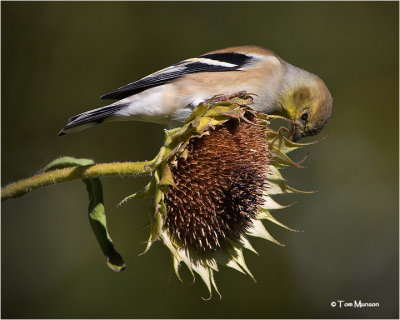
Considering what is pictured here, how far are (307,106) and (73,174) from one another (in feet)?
5.64

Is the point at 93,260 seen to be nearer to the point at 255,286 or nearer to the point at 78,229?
the point at 78,229

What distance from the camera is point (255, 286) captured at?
484 centimetres

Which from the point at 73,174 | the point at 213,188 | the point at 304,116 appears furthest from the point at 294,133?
the point at 73,174

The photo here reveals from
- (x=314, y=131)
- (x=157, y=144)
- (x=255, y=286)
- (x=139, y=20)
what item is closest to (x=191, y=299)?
(x=255, y=286)

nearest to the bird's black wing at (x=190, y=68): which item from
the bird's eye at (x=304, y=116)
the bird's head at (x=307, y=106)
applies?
the bird's head at (x=307, y=106)

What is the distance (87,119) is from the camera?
2.79 metres

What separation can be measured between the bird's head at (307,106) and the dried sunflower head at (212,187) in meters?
0.78

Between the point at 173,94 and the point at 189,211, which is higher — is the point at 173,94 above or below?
above

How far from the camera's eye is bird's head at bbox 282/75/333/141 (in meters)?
3.33

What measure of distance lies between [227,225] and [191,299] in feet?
7.26

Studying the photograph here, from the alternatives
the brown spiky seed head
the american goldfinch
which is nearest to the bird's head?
the american goldfinch

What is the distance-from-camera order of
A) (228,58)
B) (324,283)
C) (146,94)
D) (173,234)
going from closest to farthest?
(173,234), (146,94), (228,58), (324,283)

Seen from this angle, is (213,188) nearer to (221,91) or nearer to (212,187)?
(212,187)

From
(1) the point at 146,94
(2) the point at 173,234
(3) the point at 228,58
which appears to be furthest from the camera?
(3) the point at 228,58
